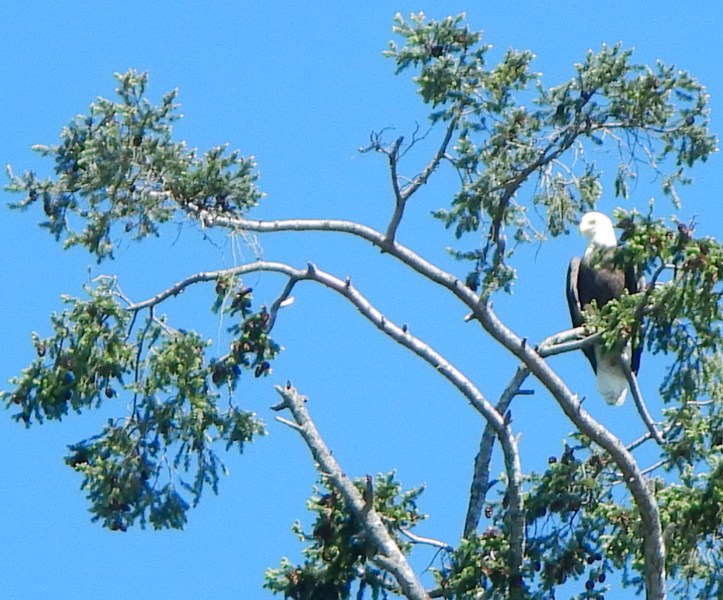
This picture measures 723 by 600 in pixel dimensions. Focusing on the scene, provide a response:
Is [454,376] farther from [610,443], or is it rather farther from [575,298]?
[575,298]

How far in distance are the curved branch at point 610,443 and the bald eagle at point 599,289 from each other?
6.53ft

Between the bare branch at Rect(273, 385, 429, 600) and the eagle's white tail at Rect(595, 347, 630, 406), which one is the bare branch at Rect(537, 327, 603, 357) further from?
the eagle's white tail at Rect(595, 347, 630, 406)

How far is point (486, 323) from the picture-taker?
30.7 feet

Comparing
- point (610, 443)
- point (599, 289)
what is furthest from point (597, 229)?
point (610, 443)

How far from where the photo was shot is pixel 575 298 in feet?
39.9

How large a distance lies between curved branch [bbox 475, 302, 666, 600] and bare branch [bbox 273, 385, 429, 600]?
1.28m

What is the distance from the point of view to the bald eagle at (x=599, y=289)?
11703 millimetres

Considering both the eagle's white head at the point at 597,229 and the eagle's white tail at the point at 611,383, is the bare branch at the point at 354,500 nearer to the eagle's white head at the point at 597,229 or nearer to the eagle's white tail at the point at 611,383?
the eagle's white tail at the point at 611,383

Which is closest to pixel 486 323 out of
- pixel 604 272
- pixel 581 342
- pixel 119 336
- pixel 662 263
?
pixel 581 342

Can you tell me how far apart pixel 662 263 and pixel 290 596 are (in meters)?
3.01

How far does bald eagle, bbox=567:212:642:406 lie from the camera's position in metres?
11.7

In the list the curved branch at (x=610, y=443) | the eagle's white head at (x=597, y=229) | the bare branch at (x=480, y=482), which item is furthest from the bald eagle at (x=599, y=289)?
Answer: the curved branch at (x=610, y=443)

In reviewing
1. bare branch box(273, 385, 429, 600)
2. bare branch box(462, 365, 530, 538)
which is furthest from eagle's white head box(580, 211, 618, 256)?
bare branch box(273, 385, 429, 600)

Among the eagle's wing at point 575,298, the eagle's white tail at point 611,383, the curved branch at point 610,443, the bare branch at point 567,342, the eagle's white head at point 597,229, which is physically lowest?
the curved branch at point 610,443
